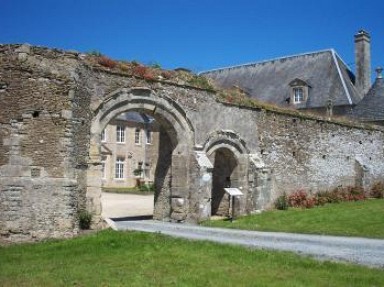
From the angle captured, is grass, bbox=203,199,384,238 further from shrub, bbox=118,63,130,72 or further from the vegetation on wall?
shrub, bbox=118,63,130,72

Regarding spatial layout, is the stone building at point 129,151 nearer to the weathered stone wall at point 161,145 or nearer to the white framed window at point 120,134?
the white framed window at point 120,134

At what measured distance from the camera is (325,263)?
23.8 ft

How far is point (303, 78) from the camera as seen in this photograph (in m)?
31.8

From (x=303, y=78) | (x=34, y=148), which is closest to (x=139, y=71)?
(x=34, y=148)

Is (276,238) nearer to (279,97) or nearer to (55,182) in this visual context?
(55,182)

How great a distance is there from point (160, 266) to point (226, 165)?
32.1 feet

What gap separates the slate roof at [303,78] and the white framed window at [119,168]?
10.9 meters

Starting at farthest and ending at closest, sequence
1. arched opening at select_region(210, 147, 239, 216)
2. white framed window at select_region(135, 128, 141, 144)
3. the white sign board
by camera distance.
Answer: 1. white framed window at select_region(135, 128, 141, 144)
2. arched opening at select_region(210, 147, 239, 216)
3. the white sign board

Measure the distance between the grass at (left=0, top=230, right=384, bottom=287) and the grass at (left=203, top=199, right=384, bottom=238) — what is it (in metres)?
4.41

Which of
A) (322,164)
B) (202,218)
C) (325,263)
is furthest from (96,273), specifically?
(322,164)

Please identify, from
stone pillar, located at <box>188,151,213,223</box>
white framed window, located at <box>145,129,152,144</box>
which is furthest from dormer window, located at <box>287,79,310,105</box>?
stone pillar, located at <box>188,151,213,223</box>

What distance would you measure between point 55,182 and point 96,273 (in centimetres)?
374

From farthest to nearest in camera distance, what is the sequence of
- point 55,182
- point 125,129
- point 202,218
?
point 125,129
point 202,218
point 55,182

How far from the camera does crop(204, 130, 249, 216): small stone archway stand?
15345mm
